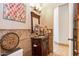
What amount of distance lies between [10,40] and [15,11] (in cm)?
32

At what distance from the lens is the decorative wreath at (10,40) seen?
1575mm

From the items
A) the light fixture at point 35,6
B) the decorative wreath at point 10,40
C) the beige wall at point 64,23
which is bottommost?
the decorative wreath at point 10,40

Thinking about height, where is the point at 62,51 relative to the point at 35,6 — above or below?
below

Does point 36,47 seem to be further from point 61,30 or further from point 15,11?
point 15,11

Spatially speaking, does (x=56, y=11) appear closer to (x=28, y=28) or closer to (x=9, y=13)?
(x=28, y=28)

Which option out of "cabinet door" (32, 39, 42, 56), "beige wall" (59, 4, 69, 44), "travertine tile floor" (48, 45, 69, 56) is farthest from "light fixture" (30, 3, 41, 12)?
"travertine tile floor" (48, 45, 69, 56)

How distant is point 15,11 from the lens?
Answer: 1.60 m

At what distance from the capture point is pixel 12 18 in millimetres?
1580

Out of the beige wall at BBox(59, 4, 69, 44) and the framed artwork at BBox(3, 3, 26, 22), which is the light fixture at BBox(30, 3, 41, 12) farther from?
the beige wall at BBox(59, 4, 69, 44)

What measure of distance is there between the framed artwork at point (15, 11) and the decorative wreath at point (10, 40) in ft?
0.57

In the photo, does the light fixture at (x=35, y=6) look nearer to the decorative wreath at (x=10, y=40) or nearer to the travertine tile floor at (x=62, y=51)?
the decorative wreath at (x=10, y=40)

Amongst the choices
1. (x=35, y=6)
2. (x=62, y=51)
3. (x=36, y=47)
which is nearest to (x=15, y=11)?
(x=35, y=6)

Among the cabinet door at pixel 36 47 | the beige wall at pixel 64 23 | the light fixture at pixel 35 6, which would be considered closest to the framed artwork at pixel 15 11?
the light fixture at pixel 35 6

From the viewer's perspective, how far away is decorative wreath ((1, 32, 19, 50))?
1.57 m
